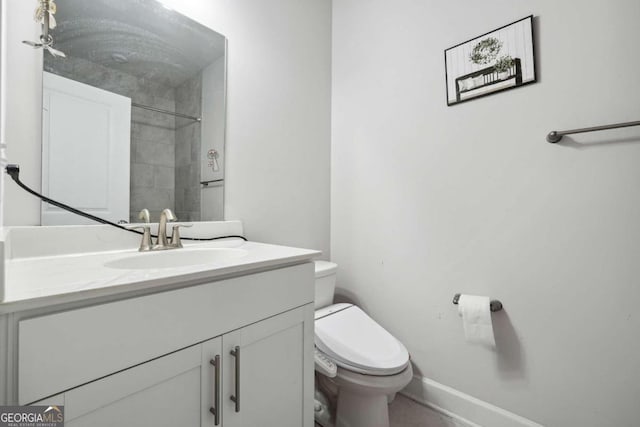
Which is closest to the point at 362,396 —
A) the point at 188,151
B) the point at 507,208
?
the point at 507,208

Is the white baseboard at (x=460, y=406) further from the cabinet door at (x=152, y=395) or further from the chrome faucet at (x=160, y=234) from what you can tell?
the chrome faucet at (x=160, y=234)

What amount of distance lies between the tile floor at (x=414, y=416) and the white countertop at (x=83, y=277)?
1.04 meters

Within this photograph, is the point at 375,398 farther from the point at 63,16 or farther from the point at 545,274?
the point at 63,16

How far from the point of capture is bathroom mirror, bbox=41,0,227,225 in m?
0.89

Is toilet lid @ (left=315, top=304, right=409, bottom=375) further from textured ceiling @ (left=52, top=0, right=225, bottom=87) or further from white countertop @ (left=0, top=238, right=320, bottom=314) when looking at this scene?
textured ceiling @ (left=52, top=0, right=225, bottom=87)

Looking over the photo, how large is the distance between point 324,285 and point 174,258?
738mm

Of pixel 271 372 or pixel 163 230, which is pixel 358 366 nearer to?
pixel 271 372

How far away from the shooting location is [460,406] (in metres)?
1.28

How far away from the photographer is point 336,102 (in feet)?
5.90

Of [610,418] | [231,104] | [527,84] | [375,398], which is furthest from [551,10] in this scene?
[375,398]

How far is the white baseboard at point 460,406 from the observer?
1.16m

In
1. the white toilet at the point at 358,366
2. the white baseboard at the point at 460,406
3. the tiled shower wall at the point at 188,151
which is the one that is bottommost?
the white baseboard at the point at 460,406

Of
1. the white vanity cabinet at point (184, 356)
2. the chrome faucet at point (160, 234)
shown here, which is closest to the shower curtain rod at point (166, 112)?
the chrome faucet at point (160, 234)

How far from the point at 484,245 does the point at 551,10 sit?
0.94 m
